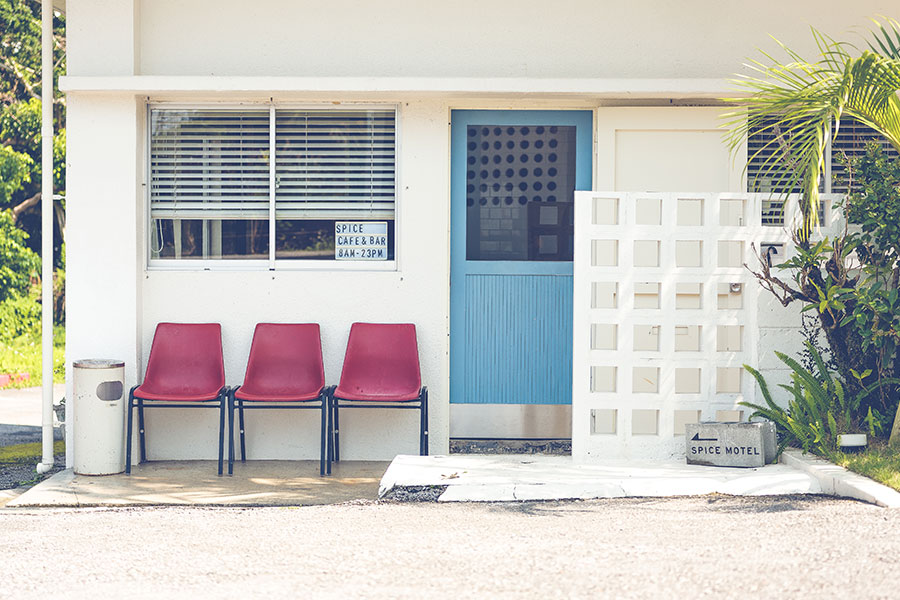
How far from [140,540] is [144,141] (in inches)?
137

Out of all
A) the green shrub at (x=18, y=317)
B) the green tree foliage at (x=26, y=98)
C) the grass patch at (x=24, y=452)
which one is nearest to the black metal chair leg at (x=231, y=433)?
the grass patch at (x=24, y=452)

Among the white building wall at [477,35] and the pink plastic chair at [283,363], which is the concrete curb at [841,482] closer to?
the white building wall at [477,35]

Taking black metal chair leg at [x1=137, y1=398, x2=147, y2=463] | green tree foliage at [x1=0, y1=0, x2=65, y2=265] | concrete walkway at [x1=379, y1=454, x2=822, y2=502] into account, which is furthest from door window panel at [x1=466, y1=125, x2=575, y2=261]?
green tree foliage at [x1=0, y1=0, x2=65, y2=265]

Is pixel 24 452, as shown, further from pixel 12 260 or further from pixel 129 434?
pixel 12 260

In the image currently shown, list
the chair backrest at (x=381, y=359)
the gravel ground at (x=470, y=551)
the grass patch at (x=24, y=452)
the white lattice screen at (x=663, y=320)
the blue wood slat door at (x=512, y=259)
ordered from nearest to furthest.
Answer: the gravel ground at (x=470, y=551) < the white lattice screen at (x=663, y=320) < the chair backrest at (x=381, y=359) < the blue wood slat door at (x=512, y=259) < the grass patch at (x=24, y=452)

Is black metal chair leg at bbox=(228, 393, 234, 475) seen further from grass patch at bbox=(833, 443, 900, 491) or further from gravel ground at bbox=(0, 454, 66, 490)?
grass patch at bbox=(833, 443, 900, 491)

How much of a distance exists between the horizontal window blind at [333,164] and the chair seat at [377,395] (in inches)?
49.0

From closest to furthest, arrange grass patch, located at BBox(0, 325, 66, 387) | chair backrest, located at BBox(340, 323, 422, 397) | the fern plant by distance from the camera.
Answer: the fern plant, chair backrest, located at BBox(340, 323, 422, 397), grass patch, located at BBox(0, 325, 66, 387)

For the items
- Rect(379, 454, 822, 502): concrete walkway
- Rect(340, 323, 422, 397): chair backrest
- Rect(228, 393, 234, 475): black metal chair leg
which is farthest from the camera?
Rect(340, 323, 422, 397): chair backrest

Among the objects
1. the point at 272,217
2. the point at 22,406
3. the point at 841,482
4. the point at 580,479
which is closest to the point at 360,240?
the point at 272,217

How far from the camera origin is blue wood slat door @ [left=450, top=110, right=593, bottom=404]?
7750 mm

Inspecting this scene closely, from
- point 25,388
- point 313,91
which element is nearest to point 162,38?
point 313,91

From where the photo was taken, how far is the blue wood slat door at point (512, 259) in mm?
7750

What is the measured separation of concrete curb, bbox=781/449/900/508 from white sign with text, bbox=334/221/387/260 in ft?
9.83
